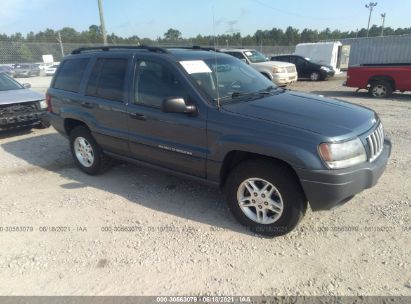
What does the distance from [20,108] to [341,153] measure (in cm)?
717

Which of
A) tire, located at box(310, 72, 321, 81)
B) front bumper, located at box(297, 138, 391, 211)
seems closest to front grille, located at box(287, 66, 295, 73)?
tire, located at box(310, 72, 321, 81)

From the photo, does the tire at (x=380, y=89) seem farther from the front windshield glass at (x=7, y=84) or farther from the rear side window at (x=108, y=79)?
the front windshield glass at (x=7, y=84)

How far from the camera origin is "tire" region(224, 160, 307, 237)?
3.29 metres

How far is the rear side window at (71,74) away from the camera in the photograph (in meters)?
5.16

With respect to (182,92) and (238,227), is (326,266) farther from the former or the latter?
(182,92)

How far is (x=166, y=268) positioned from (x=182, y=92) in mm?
1851

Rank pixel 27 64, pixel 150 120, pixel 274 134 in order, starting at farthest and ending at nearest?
pixel 27 64 → pixel 150 120 → pixel 274 134

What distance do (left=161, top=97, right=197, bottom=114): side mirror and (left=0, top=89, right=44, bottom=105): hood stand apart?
5.51m

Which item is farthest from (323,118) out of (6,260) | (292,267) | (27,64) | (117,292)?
(27,64)

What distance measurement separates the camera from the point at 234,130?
134 inches

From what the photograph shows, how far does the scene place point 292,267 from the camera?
308cm

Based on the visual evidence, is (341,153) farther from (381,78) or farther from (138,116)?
(381,78)

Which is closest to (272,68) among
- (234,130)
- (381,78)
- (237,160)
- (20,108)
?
(381,78)

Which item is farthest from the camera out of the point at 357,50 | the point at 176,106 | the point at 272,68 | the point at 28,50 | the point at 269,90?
the point at 357,50
